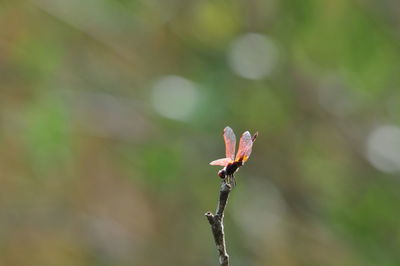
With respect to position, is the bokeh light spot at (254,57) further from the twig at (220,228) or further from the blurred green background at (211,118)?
the twig at (220,228)

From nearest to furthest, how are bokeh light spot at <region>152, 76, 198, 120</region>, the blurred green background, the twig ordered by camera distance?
the twig, bokeh light spot at <region>152, 76, 198, 120</region>, the blurred green background

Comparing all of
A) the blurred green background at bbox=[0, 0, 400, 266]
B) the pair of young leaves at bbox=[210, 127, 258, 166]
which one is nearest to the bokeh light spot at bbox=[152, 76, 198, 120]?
the blurred green background at bbox=[0, 0, 400, 266]

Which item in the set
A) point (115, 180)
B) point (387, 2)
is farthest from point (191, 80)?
point (115, 180)

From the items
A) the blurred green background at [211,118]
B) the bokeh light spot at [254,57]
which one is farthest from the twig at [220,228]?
the bokeh light spot at [254,57]

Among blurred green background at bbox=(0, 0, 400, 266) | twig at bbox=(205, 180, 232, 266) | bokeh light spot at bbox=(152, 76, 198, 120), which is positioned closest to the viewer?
twig at bbox=(205, 180, 232, 266)

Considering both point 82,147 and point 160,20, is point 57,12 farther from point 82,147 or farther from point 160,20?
point 82,147

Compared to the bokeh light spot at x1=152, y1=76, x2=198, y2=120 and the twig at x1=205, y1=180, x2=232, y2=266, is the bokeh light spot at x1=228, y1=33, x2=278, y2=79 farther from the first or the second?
the twig at x1=205, y1=180, x2=232, y2=266
